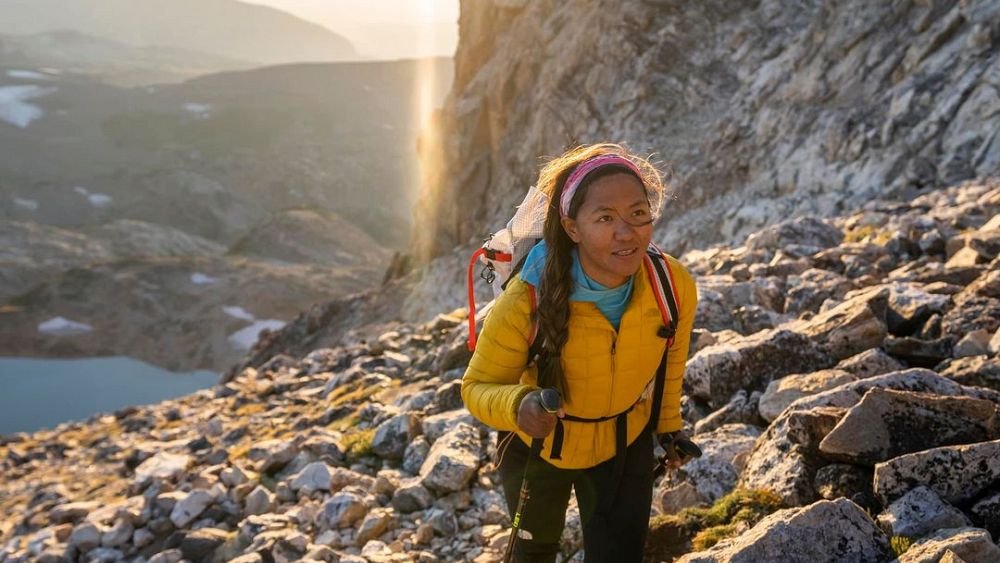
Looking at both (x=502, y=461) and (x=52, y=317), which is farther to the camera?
(x=52, y=317)

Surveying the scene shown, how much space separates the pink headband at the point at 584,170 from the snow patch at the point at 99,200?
10286 cm

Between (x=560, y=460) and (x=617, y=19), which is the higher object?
(x=617, y=19)

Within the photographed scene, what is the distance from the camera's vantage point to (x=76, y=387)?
40500 mm

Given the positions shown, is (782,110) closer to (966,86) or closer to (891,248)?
(966,86)

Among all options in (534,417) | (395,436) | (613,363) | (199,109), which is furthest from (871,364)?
(199,109)

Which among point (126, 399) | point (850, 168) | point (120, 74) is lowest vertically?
point (126, 399)

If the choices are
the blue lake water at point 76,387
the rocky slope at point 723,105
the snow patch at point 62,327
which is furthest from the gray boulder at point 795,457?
the snow patch at point 62,327

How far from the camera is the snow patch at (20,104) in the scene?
11706cm

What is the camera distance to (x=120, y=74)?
563ft

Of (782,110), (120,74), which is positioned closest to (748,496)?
(782,110)

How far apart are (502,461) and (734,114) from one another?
25.3m

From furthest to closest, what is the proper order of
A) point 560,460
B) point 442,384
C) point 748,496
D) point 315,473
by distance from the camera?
point 442,384 → point 315,473 → point 748,496 → point 560,460

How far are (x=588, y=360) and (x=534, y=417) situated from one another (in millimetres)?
485

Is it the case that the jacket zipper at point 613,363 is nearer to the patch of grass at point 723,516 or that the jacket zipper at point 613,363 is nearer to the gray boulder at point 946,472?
the patch of grass at point 723,516
